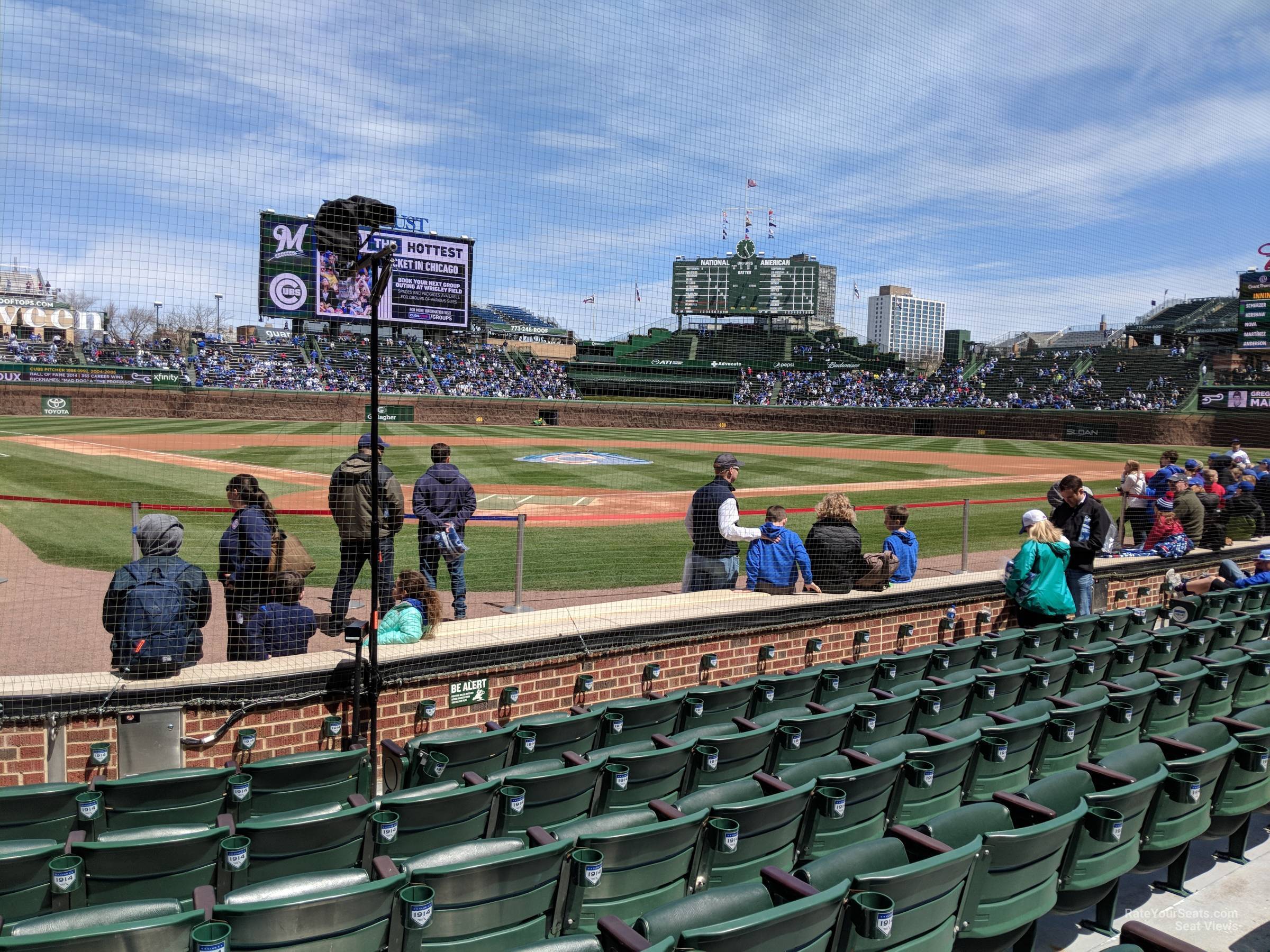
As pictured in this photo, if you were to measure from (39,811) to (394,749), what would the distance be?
5.03 feet

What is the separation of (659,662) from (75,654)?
4573 millimetres

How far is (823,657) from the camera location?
703 centimetres

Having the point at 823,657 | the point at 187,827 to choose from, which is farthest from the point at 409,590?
the point at 823,657

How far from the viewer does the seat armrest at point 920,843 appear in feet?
9.60

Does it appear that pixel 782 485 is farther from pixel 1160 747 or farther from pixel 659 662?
pixel 1160 747

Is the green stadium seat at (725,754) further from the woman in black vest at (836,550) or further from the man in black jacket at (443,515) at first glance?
the man in black jacket at (443,515)

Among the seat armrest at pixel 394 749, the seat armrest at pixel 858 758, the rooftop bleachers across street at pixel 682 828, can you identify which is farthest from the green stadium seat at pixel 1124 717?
the seat armrest at pixel 394 749

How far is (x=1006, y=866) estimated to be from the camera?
9.58ft

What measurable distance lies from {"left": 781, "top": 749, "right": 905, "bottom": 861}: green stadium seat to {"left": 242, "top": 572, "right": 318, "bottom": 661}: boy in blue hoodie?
137 inches

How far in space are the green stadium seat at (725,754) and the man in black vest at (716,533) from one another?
2.64 meters

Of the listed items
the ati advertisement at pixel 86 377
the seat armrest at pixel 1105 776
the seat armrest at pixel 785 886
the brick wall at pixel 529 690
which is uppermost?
the ati advertisement at pixel 86 377

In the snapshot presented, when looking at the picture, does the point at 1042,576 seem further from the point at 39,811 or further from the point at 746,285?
the point at 746,285

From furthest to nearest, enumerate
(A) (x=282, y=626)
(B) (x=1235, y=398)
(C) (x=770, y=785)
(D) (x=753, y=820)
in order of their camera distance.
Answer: (B) (x=1235, y=398) < (A) (x=282, y=626) < (C) (x=770, y=785) < (D) (x=753, y=820)

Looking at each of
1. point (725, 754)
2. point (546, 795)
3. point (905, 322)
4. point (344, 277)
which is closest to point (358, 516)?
point (344, 277)
